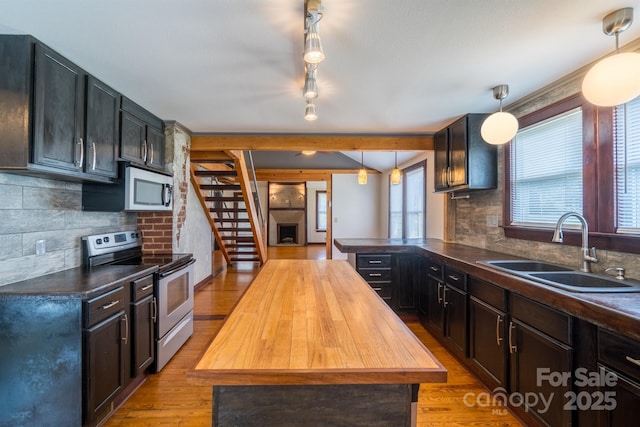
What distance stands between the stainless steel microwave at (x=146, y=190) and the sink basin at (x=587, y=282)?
116 inches

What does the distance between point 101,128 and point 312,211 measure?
8.92 metres

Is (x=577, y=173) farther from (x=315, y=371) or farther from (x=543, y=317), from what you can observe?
(x=315, y=371)

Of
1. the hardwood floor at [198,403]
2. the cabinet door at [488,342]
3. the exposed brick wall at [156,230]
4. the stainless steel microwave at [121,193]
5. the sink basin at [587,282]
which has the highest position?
the stainless steel microwave at [121,193]

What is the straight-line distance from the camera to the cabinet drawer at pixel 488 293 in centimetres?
199

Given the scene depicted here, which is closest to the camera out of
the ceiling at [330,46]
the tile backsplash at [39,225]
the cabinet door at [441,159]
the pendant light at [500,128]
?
the ceiling at [330,46]

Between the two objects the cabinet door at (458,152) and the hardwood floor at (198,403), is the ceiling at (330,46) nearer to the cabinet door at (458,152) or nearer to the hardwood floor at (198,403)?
the cabinet door at (458,152)

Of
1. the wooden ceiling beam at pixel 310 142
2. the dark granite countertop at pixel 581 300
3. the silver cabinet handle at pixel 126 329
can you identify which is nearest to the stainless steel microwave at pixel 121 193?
the silver cabinet handle at pixel 126 329

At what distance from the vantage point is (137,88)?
7.99ft

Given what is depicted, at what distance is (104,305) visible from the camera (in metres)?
1.78

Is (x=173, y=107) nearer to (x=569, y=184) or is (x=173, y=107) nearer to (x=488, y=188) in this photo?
(x=488, y=188)

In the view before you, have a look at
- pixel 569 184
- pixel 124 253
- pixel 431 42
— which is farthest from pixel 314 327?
pixel 124 253

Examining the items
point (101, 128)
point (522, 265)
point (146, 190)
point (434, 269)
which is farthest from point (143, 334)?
point (522, 265)

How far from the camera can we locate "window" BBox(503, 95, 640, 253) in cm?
179

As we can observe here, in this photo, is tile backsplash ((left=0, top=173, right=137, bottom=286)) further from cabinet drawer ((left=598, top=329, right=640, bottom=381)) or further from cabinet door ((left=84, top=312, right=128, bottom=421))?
cabinet drawer ((left=598, top=329, right=640, bottom=381))
